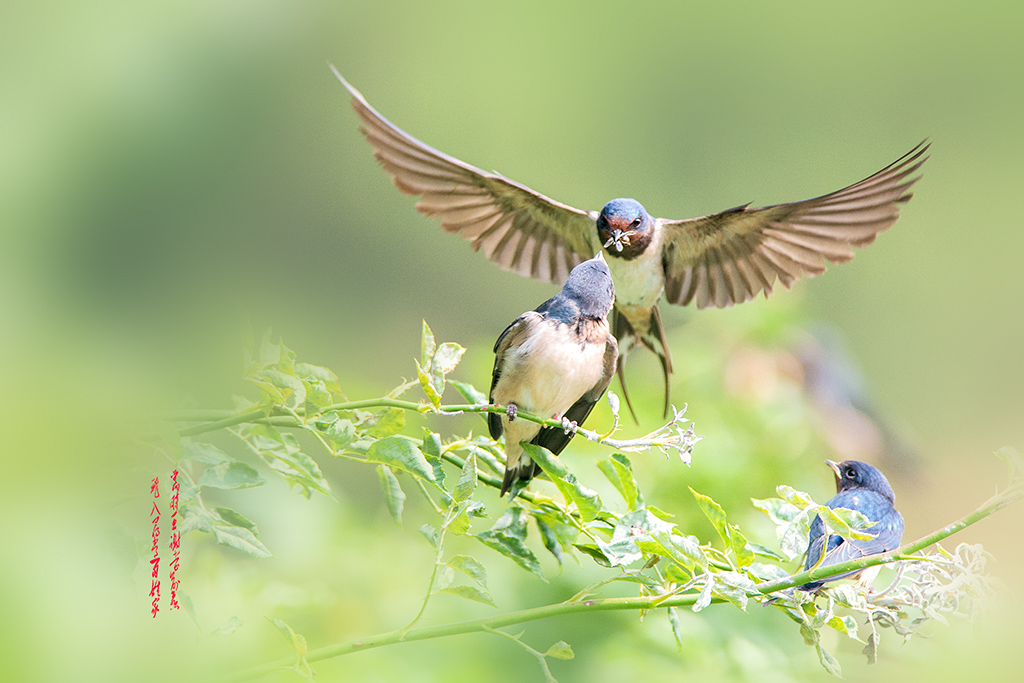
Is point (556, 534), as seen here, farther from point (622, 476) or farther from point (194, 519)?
point (194, 519)

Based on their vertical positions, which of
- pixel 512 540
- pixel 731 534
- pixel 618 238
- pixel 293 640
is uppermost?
pixel 618 238

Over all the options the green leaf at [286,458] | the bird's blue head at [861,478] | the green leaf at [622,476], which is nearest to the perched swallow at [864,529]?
the bird's blue head at [861,478]

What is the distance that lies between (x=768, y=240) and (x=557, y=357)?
0.40m

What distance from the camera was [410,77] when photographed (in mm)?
3506

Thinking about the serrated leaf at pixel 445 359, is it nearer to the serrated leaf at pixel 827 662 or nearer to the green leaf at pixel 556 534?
the green leaf at pixel 556 534

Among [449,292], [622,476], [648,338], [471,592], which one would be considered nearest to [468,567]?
[471,592]

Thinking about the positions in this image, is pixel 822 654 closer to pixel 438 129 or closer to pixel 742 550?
pixel 742 550

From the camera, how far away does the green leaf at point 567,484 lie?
0.64 m

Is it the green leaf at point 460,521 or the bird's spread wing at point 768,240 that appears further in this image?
the bird's spread wing at point 768,240

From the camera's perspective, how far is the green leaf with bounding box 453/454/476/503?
61cm

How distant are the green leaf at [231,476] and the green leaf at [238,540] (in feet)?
0.11

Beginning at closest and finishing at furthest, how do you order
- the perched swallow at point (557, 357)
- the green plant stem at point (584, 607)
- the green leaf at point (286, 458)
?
the green plant stem at point (584, 607)
the green leaf at point (286, 458)
the perched swallow at point (557, 357)

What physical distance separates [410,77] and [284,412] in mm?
3059

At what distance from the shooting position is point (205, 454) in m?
0.63
